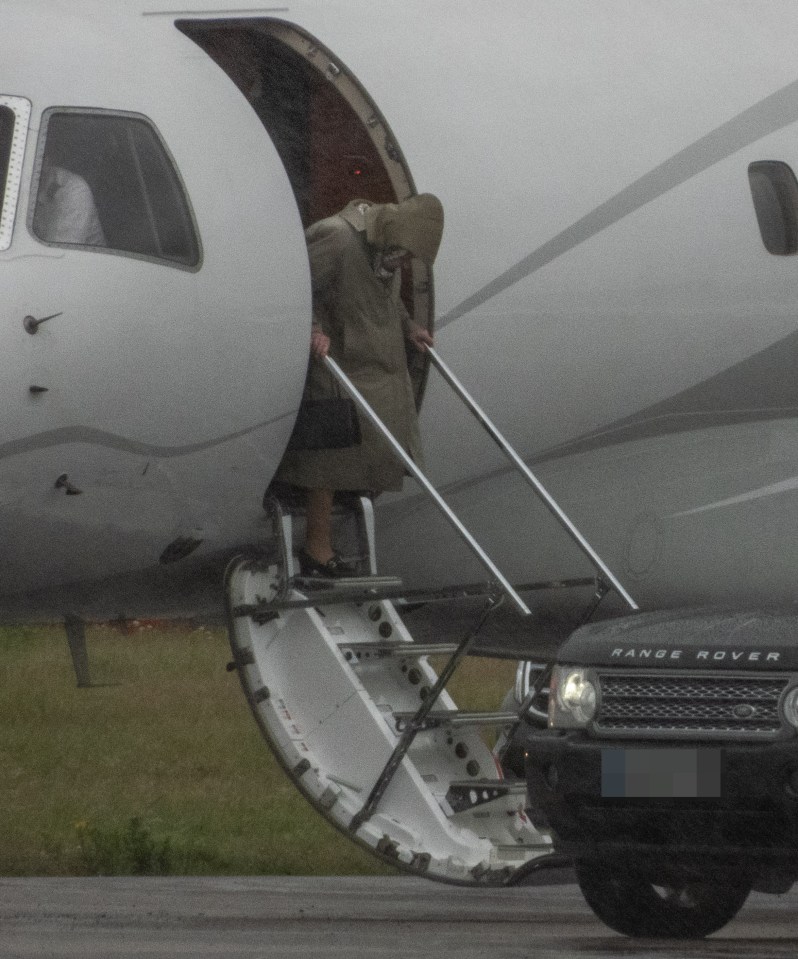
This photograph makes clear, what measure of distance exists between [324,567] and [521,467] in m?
1.03

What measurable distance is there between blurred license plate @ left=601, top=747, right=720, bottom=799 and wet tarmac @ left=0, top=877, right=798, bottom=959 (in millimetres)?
816

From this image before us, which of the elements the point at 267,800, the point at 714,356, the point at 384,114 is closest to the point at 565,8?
the point at 384,114

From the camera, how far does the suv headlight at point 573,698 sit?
929 centimetres

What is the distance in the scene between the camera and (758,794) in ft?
28.5

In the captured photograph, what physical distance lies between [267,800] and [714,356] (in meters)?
9.58

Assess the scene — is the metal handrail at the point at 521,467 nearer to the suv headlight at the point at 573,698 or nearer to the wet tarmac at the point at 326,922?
the wet tarmac at the point at 326,922

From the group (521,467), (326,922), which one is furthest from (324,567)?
(326,922)

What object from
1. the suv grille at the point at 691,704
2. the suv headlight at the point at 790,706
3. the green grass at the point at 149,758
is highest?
the suv headlight at the point at 790,706

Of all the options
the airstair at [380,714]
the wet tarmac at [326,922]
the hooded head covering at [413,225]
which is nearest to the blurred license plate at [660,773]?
the wet tarmac at [326,922]

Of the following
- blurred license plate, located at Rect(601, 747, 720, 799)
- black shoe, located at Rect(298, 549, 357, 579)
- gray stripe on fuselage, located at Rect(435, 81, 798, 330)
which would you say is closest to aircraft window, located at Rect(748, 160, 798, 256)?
gray stripe on fuselage, located at Rect(435, 81, 798, 330)

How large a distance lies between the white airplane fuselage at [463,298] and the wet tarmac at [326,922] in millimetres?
1504

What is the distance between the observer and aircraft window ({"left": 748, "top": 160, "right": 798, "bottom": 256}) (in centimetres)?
1159

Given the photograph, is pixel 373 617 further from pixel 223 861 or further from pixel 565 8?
pixel 223 861

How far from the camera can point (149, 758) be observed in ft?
72.9
